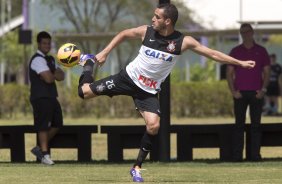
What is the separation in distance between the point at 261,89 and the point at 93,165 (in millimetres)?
2956

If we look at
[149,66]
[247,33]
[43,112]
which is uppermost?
[247,33]

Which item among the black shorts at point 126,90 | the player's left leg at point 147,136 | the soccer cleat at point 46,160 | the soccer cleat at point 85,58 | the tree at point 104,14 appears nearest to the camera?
the player's left leg at point 147,136

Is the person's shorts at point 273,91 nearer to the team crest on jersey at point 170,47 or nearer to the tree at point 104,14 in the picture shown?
the tree at point 104,14

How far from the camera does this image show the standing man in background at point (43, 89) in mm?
15016

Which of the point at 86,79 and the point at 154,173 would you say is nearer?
the point at 86,79

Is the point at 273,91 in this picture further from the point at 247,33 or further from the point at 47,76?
the point at 47,76

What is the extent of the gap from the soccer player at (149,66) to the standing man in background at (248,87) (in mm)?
3422

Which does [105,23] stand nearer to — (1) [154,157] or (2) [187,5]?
(2) [187,5]

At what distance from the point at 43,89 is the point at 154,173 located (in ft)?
9.29

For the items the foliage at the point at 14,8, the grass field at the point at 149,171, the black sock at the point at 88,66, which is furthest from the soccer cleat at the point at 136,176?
the foliage at the point at 14,8

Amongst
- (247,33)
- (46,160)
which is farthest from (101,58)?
(247,33)

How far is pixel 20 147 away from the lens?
15727 millimetres

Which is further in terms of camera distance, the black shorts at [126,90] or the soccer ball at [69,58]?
the soccer ball at [69,58]

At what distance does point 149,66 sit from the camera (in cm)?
1196
